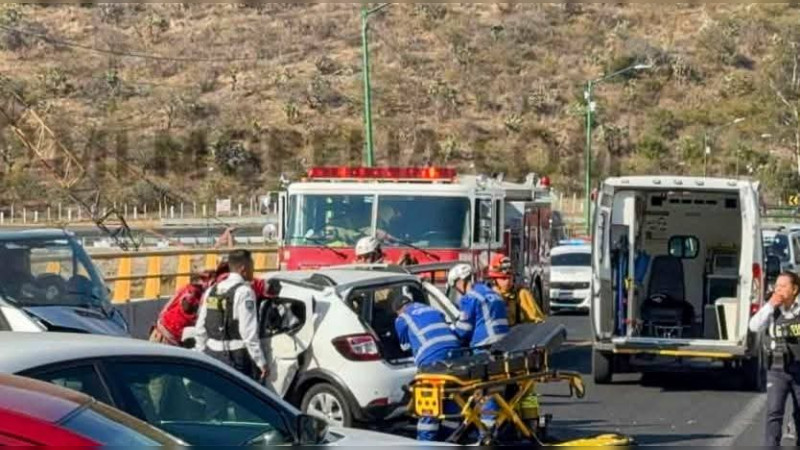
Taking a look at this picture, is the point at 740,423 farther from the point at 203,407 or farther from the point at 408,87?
the point at 408,87

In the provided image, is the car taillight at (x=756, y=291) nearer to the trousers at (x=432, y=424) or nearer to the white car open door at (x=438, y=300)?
the white car open door at (x=438, y=300)

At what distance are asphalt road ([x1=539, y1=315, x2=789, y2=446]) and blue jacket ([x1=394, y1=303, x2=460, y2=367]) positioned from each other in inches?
92.4

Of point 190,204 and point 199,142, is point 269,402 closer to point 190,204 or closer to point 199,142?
point 190,204

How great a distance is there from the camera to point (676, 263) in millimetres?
18172

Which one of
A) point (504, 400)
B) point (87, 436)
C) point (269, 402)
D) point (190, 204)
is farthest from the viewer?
point (190, 204)

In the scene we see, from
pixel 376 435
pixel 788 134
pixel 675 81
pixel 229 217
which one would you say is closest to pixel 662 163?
pixel 788 134

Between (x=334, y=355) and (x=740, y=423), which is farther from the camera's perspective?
(x=740, y=423)

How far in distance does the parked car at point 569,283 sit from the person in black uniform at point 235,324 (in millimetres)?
16933

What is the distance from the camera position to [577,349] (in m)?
21.0

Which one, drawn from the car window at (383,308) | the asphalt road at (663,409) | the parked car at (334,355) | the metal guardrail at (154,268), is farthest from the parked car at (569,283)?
the parked car at (334,355)

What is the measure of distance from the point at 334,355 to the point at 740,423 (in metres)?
4.34

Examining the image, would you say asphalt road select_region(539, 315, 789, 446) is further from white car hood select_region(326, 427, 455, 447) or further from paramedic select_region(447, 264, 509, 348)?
white car hood select_region(326, 427, 455, 447)

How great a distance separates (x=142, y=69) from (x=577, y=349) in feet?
195

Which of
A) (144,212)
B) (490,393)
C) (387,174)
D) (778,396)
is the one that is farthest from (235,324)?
(144,212)
